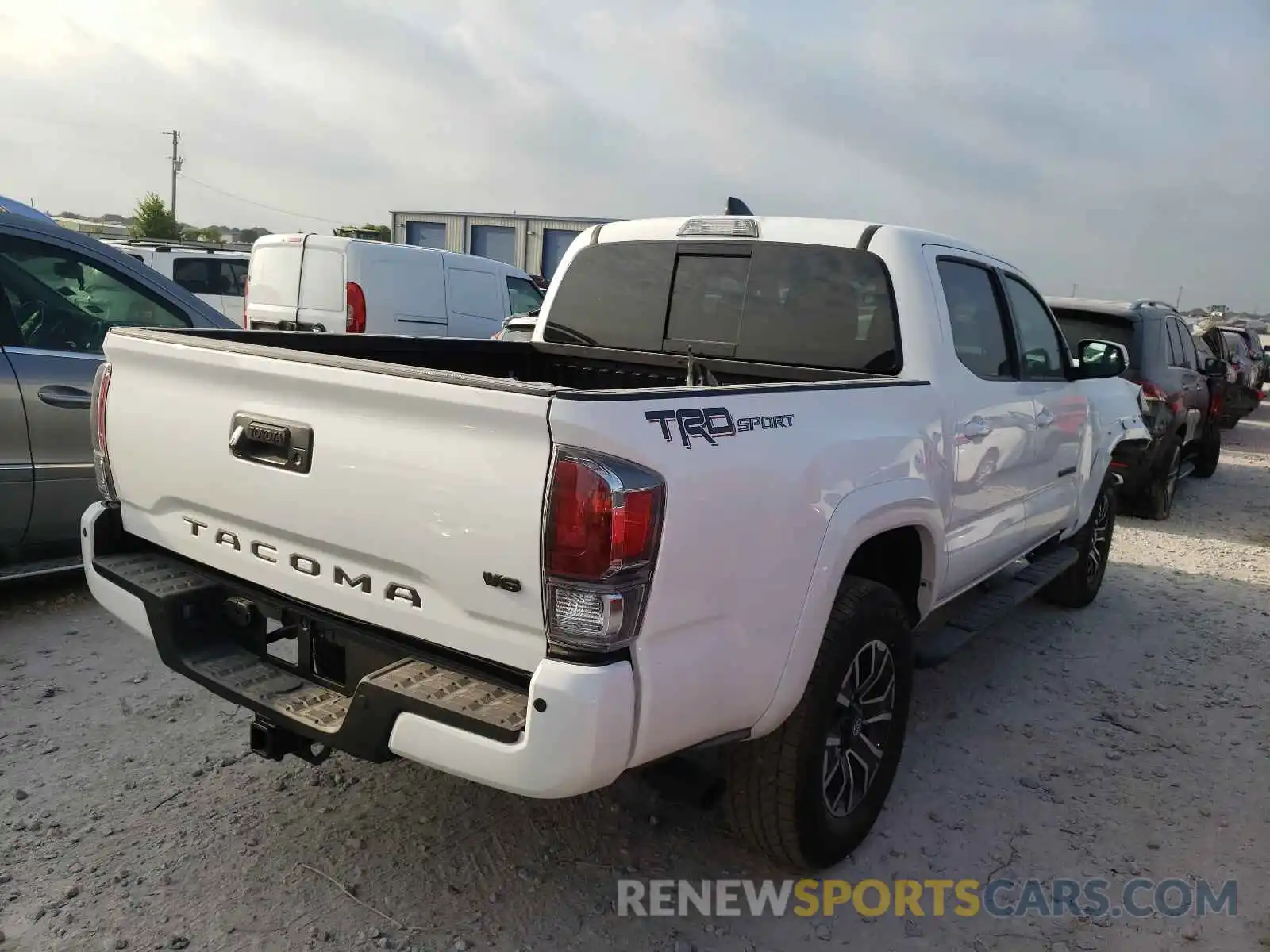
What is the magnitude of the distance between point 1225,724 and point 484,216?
32179 mm

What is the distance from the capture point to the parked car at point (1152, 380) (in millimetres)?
8086

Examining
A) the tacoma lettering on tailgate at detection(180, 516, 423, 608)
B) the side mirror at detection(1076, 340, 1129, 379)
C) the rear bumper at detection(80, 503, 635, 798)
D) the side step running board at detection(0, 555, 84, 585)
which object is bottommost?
the side step running board at detection(0, 555, 84, 585)

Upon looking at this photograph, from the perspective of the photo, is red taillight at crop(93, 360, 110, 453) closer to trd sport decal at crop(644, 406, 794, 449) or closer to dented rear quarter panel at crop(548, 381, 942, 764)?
dented rear quarter panel at crop(548, 381, 942, 764)

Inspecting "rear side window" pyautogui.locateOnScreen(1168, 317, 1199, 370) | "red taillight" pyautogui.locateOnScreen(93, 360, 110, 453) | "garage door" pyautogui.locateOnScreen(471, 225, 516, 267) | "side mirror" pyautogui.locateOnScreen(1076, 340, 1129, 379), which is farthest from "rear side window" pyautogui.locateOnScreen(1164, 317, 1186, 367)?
"garage door" pyautogui.locateOnScreen(471, 225, 516, 267)

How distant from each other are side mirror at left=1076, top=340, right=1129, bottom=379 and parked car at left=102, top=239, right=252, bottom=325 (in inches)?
466

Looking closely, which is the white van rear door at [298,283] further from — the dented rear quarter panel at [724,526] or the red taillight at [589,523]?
the red taillight at [589,523]

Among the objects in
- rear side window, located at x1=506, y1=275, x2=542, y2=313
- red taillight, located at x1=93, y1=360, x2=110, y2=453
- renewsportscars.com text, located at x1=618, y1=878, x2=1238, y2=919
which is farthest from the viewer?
rear side window, located at x1=506, y1=275, x2=542, y2=313

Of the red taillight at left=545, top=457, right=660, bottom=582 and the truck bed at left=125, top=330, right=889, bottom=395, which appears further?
the truck bed at left=125, top=330, right=889, bottom=395

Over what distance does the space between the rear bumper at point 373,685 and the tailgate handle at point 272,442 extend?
16.1 inches

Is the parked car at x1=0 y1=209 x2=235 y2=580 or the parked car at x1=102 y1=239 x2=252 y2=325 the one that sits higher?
the parked car at x1=102 y1=239 x2=252 y2=325

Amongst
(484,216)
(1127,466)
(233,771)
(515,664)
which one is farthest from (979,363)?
(484,216)

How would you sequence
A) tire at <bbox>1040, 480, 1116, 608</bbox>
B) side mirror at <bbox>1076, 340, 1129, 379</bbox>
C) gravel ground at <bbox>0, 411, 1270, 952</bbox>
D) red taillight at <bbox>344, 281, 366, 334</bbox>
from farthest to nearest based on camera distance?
red taillight at <bbox>344, 281, 366, 334</bbox> → tire at <bbox>1040, 480, 1116, 608</bbox> → side mirror at <bbox>1076, 340, 1129, 379</bbox> → gravel ground at <bbox>0, 411, 1270, 952</bbox>

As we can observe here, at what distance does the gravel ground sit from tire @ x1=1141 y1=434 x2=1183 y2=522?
4380mm

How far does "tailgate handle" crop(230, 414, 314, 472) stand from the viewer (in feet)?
7.97
